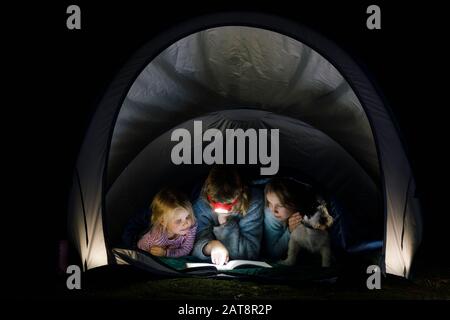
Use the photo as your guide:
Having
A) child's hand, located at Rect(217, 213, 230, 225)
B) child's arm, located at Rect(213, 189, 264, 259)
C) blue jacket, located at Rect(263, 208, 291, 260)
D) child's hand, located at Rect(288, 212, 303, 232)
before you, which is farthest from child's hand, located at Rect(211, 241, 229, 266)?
child's hand, located at Rect(288, 212, 303, 232)

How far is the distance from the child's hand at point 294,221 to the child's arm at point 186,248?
24.5 inches

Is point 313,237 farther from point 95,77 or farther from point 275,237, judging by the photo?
point 95,77

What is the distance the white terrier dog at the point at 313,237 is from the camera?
4500mm

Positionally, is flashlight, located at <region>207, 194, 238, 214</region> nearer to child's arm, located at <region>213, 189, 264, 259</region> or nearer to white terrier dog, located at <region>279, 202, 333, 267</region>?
child's arm, located at <region>213, 189, 264, 259</region>

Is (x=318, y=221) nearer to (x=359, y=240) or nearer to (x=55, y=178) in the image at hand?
(x=359, y=240)

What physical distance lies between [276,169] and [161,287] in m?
1.47

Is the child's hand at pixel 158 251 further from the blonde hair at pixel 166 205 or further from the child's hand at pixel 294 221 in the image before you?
the child's hand at pixel 294 221

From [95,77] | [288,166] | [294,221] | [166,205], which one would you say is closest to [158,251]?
[166,205]

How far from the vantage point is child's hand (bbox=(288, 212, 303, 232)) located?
4707 mm

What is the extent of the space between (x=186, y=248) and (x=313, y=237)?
808mm

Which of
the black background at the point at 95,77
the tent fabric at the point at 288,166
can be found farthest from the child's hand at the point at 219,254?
the black background at the point at 95,77

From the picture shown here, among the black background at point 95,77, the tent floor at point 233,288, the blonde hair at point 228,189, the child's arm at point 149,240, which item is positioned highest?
the black background at point 95,77

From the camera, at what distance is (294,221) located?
473cm

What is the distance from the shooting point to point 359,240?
15.5 ft
